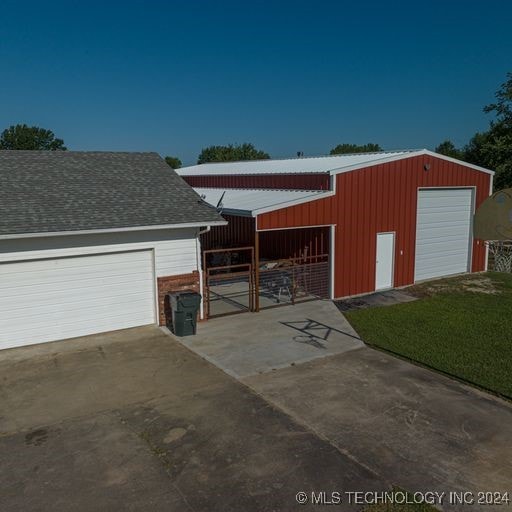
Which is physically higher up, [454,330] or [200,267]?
[200,267]

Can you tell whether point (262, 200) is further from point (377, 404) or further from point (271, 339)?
point (377, 404)

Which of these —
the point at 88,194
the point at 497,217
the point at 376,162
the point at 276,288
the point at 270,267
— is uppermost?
the point at 376,162

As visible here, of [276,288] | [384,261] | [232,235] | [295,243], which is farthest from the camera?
[232,235]

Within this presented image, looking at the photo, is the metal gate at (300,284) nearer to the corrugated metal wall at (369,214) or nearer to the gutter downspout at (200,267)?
the corrugated metal wall at (369,214)

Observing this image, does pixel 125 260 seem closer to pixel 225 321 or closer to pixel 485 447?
pixel 225 321

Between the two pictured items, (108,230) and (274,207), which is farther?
(274,207)

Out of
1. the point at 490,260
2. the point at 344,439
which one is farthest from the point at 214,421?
the point at 490,260

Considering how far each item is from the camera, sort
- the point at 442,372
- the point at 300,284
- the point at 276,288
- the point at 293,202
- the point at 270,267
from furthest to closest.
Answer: the point at 270,267 < the point at 276,288 < the point at 300,284 < the point at 293,202 < the point at 442,372

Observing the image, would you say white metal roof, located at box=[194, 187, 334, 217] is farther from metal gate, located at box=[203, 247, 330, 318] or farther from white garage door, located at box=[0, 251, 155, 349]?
white garage door, located at box=[0, 251, 155, 349]

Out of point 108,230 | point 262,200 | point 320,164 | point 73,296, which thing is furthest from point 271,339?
point 320,164
